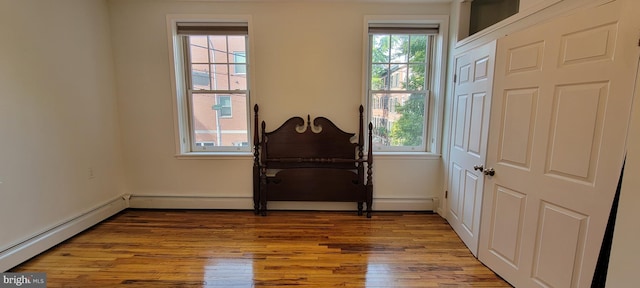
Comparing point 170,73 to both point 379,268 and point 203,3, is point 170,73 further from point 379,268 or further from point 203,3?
point 379,268

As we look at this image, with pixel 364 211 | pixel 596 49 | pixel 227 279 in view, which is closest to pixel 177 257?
pixel 227 279

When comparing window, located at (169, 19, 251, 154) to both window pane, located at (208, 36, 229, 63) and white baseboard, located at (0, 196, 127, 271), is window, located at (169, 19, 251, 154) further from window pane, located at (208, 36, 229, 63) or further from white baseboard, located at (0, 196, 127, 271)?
white baseboard, located at (0, 196, 127, 271)

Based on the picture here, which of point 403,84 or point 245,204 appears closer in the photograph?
point 403,84

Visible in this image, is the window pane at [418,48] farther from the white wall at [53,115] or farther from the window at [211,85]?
the white wall at [53,115]

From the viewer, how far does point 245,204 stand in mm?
3236

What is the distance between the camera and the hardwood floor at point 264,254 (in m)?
1.94

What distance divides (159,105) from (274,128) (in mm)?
1368

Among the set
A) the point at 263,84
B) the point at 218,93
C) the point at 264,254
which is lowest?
the point at 264,254

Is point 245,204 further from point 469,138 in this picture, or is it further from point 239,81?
point 469,138

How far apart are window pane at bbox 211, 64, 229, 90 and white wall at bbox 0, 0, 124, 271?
1099 millimetres

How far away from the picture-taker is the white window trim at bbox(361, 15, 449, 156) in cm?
289

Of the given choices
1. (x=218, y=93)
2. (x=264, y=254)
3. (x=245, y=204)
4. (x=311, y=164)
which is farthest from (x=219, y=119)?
(x=264, y=254)

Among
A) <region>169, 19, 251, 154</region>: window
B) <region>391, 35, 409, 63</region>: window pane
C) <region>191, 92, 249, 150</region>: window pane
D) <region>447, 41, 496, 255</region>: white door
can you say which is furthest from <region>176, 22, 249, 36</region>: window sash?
<region>447, 41, 496, 255</region>: white door

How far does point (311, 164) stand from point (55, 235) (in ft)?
8.11
